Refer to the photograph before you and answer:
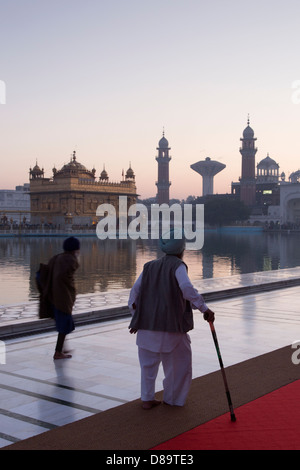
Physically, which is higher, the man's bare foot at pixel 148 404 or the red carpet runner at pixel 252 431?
the man's bare foot at pixel 148 404

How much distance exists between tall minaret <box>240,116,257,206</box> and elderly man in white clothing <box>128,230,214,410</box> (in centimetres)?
8846

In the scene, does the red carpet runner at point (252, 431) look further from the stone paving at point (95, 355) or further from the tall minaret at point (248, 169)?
the tall minaret at point (248, 169)

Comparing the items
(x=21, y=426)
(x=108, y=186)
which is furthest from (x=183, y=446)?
(x=108, y=186)

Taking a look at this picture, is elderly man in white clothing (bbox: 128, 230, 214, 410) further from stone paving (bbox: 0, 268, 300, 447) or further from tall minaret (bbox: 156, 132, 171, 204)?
tall minaret (bbox: 156, 132, 171, 204)

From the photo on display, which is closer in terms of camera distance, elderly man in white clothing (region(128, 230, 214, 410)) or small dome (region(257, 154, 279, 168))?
elderly man in white clothing (region(128, 230, 214, 410))

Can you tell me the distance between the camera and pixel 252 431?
3602 millimetres

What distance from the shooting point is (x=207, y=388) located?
4.62m

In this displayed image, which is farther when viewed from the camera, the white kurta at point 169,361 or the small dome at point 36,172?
the small dome at point 36,172

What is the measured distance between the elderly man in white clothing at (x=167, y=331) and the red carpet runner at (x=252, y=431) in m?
0.46

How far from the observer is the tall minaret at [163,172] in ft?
359

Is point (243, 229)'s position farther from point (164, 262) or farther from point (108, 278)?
point (164, 262)

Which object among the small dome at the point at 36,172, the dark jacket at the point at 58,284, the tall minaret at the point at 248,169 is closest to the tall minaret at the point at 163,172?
the tall minaret at the point at 248,169

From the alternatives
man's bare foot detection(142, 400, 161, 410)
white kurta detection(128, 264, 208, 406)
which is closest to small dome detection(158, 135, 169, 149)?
white kurta detection(128, 264, 208, 406)

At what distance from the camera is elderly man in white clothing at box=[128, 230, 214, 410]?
4.09 meters
